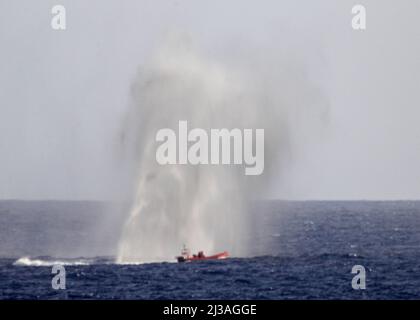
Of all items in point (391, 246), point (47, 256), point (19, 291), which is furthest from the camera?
point (391, 246)

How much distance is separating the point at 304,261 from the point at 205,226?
12.6 meters

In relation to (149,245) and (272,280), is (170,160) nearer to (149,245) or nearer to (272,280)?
(149,245)

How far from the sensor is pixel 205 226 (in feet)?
324

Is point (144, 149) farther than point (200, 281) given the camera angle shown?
Yes
